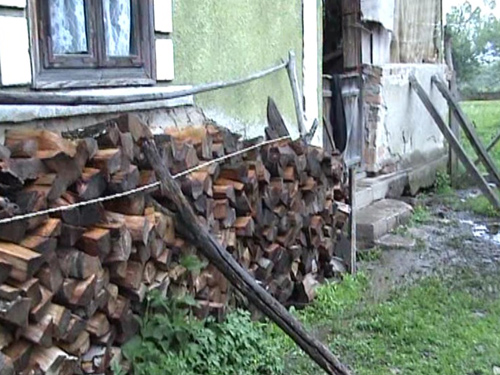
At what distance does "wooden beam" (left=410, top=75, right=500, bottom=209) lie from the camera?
7.52 meters

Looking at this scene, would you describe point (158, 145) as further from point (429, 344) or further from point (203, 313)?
point (429, 344)

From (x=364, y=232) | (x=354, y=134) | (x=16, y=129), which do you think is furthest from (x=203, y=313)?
(x=354, y=134)

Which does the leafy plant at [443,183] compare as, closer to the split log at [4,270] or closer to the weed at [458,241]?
the weed at [458,241]

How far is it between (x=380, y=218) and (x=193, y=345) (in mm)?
3745

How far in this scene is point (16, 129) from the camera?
2709mm

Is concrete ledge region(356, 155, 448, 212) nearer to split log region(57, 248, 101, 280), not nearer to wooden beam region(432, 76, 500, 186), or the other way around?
wooden beam region(432, 76, 500, 186)

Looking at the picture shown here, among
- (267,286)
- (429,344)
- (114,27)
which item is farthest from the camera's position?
(267,286)

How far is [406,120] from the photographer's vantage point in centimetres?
845

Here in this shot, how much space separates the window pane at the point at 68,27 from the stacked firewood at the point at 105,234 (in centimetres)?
46

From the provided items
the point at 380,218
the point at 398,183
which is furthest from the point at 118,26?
the point at 398,183

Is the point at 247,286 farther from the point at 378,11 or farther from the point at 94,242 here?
the point at 378,11

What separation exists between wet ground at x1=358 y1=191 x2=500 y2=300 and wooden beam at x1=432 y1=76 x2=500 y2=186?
63cm

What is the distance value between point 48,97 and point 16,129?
0.84ft

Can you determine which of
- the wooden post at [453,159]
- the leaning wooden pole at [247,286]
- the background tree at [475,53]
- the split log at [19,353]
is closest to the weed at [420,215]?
the wooden post at [453,159]
